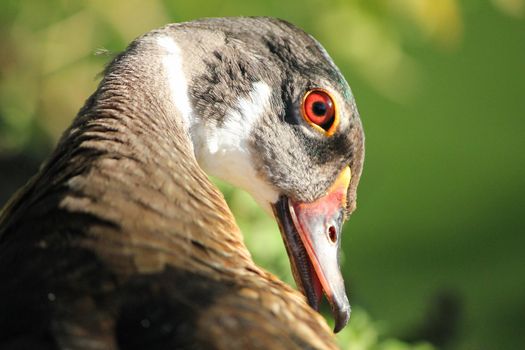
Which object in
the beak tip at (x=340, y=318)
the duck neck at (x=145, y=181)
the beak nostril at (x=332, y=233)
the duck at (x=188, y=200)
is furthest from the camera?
the beak nostril at (x=332, y=233)

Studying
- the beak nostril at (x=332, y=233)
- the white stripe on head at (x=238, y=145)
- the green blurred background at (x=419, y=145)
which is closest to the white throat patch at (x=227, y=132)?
the white stripe on head at (x=238, y=145)

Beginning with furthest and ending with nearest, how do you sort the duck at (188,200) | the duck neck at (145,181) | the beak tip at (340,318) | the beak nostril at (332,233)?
the beak nostril at (332,233)
the beak tip at (340,318)
the duck neck at (145,181)
the duck at (188,200)

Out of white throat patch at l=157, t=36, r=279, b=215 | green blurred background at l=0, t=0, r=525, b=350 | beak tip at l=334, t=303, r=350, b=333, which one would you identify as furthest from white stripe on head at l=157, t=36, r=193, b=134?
green blurred background at l=0, t=0, r=525, b=350

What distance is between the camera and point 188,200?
1.67 meters

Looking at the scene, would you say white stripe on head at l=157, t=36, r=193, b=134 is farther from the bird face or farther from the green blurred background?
the green blurred background

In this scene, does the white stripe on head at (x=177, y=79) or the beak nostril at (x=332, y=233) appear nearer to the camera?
the white stripe on head at (x=177, y=79)

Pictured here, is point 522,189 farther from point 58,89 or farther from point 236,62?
point 236,62

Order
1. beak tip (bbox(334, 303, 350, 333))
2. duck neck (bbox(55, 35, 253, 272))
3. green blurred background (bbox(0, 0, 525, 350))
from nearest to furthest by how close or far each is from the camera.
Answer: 1. duck neck (bbox(55, 35, 253, 272))
2. beak tip (bbox(334, 303, 350, 333))
3. green blurred background (bbox(0, 0, 525, 350))

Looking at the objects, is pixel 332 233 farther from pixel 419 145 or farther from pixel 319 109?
pixel 419 145

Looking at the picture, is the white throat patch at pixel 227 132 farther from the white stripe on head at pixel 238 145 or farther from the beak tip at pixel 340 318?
the beak tip at pixel 340 318

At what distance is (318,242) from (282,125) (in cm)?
22

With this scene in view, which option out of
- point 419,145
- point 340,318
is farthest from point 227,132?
point 419,145

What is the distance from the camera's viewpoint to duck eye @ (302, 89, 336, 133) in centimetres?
209

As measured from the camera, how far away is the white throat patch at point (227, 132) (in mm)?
1997
